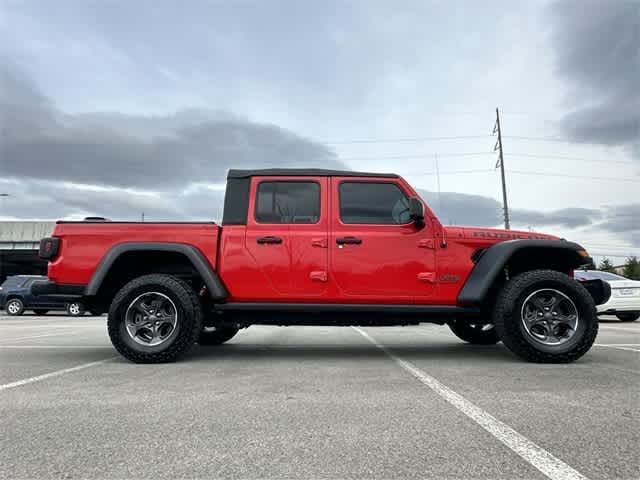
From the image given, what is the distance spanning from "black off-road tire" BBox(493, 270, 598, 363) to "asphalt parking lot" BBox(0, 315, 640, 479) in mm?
176

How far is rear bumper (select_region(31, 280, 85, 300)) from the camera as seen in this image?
16.6 ft

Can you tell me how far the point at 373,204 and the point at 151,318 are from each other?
266 centimetres

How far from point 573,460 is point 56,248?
497 centimetres

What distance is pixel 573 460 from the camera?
2.07 metres

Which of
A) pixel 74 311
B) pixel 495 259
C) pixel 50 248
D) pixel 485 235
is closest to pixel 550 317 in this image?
pixel 495 259

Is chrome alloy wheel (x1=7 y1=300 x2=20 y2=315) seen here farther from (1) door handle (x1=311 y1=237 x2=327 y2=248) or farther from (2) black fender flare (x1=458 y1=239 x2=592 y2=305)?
(2) black fender flare (x1=458 y1=239 x2=592 y2=305)

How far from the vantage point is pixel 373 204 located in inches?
209

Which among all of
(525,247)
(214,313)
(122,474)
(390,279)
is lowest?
(122,474)

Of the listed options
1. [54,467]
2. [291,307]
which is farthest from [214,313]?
[54,467]

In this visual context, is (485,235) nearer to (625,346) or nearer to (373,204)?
(373,204)

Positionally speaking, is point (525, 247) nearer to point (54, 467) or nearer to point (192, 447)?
point (192, 447)

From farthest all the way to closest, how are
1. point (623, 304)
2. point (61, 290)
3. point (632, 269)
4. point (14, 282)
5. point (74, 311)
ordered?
point (632, 269) < point (14, 282) < point (74, 311) < point (623, 304) < point (61, 290)

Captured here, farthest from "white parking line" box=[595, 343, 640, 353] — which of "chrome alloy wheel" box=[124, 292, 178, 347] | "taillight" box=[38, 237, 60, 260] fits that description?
"taillight" box=[38, 237, 60, 260]

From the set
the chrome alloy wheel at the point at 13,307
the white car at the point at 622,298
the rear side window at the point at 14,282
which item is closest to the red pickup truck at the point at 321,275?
the white car at the point at 622,298
